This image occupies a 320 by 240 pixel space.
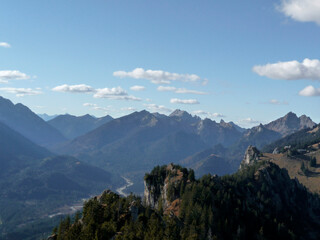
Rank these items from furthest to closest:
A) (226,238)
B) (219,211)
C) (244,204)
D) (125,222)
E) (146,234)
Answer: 1. (244,204)
2. (219,211)
3. (226,238)
4. (125,222)
5. (146,234)

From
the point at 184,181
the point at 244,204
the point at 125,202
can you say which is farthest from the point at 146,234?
the point at 244,204

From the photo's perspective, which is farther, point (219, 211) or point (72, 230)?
point (219, 211)

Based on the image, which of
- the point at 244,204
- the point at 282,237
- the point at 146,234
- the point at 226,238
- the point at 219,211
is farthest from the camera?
the point at 244,204

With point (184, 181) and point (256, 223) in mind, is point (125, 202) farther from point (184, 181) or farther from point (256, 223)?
point (256, 223)

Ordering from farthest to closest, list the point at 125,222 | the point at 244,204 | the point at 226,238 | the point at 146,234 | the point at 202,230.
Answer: the point at 244,204, the point at 226,238, the point at 202,230, the point at 125,222, the point at 146,234

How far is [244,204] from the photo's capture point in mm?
190750

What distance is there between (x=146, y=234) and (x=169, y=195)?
72.3 meters

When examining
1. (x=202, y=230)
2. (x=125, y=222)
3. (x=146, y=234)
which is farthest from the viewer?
(x=202, y=230)

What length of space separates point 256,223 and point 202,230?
51.5 meters

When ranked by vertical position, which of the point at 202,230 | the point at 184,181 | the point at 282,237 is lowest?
the point at 282,237

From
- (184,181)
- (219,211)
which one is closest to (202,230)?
(219,211)

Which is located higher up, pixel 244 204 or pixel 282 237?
pixel 244 204

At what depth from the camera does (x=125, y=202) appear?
157 meters

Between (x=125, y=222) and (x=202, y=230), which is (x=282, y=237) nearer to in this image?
(x=202, y=230)
